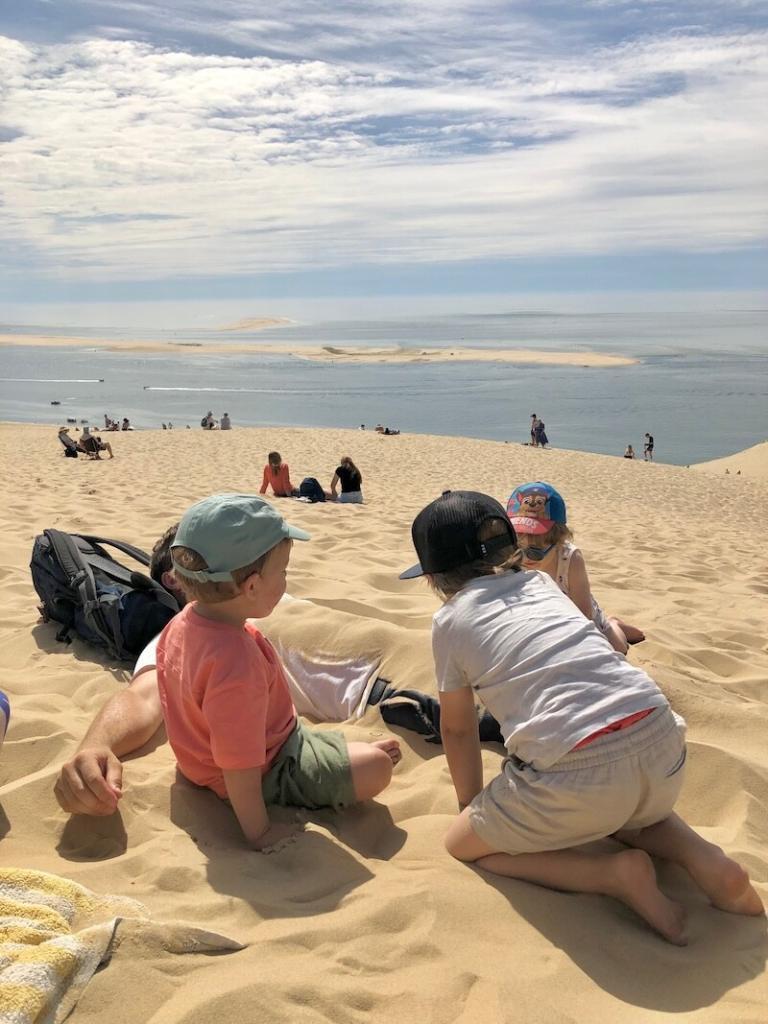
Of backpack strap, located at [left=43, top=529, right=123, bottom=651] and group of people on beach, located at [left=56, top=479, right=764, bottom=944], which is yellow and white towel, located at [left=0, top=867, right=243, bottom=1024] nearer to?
group of people on beach, located at [left=56, top=479, right=764, bottom=944]

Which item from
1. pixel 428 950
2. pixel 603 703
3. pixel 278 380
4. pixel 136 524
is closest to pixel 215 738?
pixel 428 950

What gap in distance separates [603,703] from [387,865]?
75 cm

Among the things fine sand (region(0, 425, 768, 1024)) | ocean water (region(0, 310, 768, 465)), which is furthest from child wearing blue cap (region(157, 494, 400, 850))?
ocean water (region(0, 310, 768, 465))

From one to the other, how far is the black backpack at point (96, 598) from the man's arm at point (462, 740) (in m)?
1.90

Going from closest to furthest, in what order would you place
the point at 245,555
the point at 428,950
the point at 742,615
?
1. the point at 428,950
2. the point at 245,555
3. the point at 742,615

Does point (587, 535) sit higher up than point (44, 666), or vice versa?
point (44, 666)

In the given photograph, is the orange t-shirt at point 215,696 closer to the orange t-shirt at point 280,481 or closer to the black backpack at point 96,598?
the black backpack at point 96,598

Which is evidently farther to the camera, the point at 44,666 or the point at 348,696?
the point at 44,666

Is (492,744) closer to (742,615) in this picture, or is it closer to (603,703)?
(603,703)

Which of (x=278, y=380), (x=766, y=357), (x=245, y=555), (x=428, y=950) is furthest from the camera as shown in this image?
(x=766, y=357)

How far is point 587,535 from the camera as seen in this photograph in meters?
9.23

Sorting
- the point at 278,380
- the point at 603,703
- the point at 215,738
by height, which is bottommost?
the point at 278,380

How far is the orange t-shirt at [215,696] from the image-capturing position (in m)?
2.36

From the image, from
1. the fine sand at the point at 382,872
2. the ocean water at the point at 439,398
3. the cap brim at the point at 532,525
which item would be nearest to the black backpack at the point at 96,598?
the fine sand at the point at 382,872
